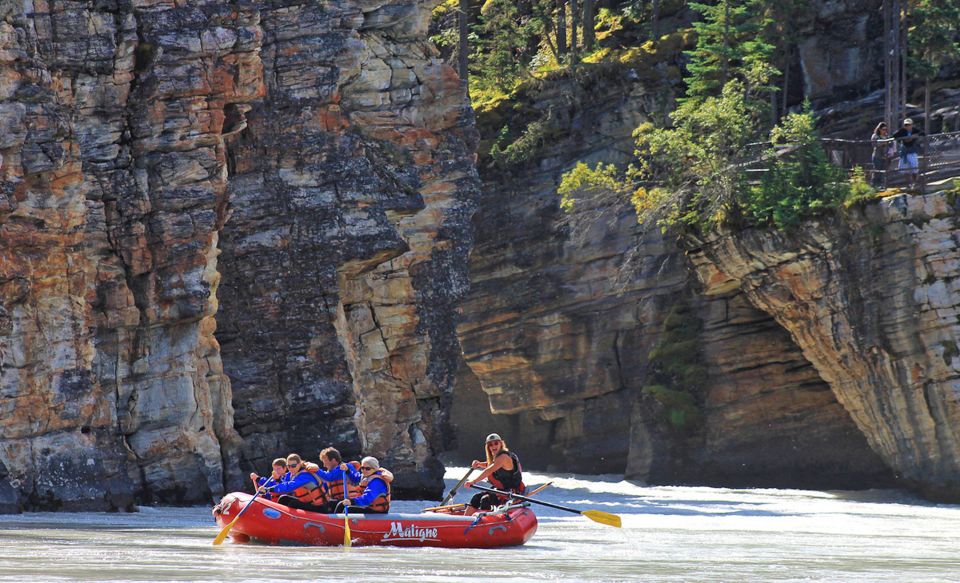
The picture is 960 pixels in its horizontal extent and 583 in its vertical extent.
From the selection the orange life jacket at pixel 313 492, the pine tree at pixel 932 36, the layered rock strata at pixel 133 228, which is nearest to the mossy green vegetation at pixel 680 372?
the pine tree at pixel 932 36

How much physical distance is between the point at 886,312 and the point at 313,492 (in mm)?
18792

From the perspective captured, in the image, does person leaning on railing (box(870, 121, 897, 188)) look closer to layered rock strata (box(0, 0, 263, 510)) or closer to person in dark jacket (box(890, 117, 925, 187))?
person in dark jacket (box(890, 117, 925, 187))

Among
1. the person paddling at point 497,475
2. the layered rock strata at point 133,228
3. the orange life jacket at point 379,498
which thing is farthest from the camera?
the layered rock strata at point 133,228

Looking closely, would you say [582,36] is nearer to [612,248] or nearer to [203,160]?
[612,248]

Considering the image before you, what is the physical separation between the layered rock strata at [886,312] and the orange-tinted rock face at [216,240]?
7988 mm

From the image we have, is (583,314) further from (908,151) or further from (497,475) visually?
(497,475)

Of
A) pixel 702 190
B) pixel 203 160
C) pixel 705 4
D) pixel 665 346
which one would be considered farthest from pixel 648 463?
pixel 203 160

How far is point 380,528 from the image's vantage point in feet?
88.2

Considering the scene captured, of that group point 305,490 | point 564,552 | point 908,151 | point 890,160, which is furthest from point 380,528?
point 890,160

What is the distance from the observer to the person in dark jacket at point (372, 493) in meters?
27.5

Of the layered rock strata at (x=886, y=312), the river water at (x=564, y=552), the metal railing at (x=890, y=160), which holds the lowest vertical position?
the river water at (x=564, y=552)

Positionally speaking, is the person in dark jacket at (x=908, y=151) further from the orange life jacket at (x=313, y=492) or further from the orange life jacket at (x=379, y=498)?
the orange life jacket at (x=313, y=492)

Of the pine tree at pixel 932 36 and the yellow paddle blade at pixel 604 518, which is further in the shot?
the pine tree at pixel 932 36

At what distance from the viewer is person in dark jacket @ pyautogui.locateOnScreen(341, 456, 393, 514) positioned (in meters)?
27.5
